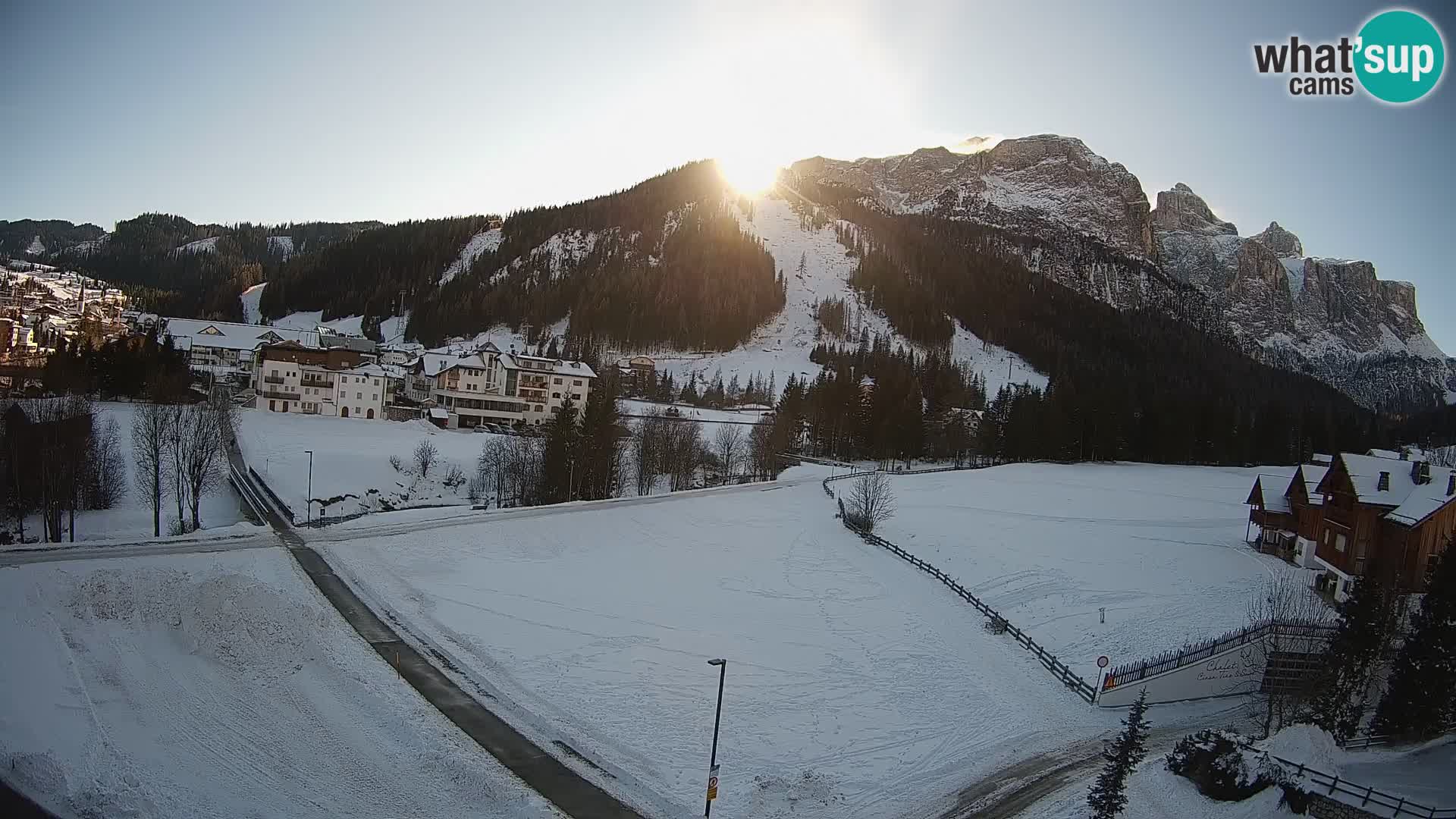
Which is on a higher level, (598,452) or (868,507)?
(598,452)

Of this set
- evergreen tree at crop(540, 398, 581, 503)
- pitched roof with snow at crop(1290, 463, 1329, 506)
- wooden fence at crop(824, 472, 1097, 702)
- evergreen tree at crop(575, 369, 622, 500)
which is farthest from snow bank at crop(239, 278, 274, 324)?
pitched roof with snow at crop(1290, 463, 1329, 506)

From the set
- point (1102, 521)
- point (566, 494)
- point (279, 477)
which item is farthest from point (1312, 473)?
point (279, 477)

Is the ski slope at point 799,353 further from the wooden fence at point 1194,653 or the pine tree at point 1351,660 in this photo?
the pine tree at point 1351,660

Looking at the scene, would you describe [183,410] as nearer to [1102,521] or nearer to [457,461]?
[457,461]

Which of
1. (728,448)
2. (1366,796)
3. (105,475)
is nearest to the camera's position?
(1366,796)

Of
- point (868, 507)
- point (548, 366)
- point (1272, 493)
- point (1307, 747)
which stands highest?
point (548, 366)

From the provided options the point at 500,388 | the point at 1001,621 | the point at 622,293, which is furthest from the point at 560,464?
the point at 622,293

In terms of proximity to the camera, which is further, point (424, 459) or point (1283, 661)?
point (424, 459)

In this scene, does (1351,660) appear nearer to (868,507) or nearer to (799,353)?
(868,507)
